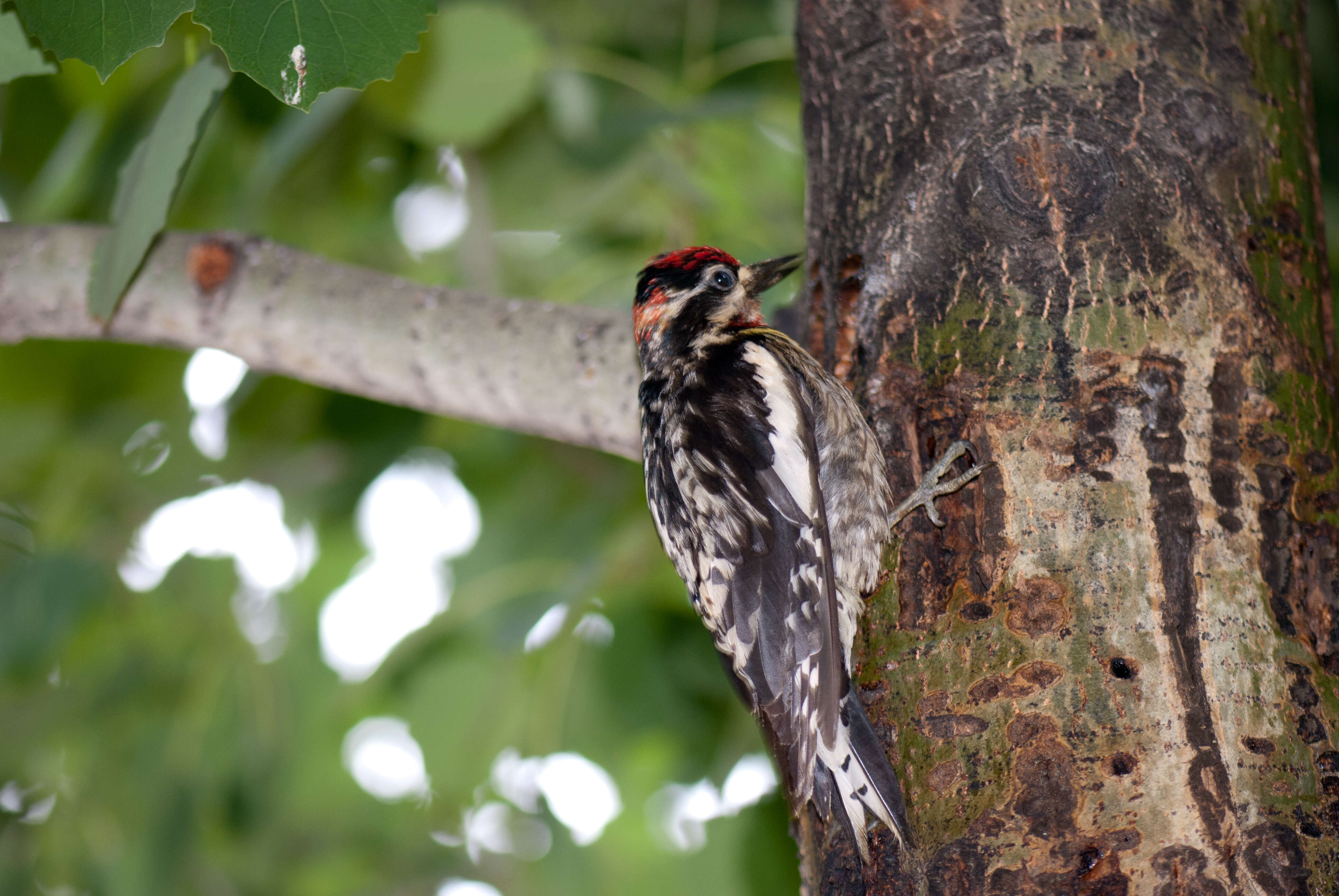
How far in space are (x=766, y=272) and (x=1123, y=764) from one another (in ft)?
4.97

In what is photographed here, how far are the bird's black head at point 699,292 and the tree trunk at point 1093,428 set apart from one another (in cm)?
55

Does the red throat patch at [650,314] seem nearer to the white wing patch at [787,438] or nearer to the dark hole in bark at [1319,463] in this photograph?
the white wing patch at [787,438]

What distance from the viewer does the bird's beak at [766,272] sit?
8.59 ft

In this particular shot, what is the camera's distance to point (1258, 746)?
142 centimetres

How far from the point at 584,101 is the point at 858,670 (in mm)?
2126

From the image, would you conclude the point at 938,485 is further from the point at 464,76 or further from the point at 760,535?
the point at 464,76

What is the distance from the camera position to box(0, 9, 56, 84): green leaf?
1.80 m

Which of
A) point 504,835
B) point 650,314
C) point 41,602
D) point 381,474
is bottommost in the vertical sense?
point 504,835

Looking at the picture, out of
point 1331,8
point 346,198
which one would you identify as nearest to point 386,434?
point 346,198

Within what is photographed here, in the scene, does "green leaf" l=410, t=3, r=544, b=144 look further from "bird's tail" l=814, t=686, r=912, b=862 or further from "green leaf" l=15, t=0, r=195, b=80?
"bird's tail" l=814, t=686, r=912, b=862

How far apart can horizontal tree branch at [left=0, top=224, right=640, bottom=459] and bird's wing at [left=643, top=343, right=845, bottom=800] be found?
0.66 feet

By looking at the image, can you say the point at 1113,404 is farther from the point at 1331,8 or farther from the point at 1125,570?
the point at 1331,8

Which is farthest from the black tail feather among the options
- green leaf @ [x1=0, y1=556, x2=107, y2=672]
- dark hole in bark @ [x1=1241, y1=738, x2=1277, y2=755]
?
green leaf @ [x1=0, y1=556, x2=107, y2=672]

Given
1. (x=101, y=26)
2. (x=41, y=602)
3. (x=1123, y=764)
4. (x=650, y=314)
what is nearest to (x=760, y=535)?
(x=650, y=314)
